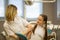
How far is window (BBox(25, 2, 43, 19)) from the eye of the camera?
181 centimetres

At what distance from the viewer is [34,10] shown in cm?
185

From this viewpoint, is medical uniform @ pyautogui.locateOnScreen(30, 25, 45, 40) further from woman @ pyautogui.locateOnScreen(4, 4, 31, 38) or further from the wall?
the wall

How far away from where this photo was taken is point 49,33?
5.32 feet

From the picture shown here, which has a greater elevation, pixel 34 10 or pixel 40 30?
pixel 34 10

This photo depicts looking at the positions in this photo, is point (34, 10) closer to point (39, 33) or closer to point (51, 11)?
point (51, 11)

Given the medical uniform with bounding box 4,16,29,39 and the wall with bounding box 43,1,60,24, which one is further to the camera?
the wall with bounding box 43,1,60,24

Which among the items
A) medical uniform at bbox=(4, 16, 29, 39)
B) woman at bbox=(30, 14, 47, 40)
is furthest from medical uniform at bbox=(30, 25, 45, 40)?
medical uniform at bbox=(4, 16, 29, 39)

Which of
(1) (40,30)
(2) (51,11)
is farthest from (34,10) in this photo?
(1) (40,30)

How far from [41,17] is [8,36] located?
13.9 inches

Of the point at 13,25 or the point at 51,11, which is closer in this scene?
the point at 13,25

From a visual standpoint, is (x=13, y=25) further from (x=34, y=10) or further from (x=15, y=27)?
(x=34, y=10)

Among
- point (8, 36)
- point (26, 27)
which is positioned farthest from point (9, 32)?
point (26, 27)

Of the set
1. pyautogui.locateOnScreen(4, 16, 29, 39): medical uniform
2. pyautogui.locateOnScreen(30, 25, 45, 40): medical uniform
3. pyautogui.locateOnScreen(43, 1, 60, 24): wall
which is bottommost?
pyautogui.locateOnScreen(30, 25, 45, 40): medical uniform

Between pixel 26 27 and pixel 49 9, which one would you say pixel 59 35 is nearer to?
pixel 49 9
